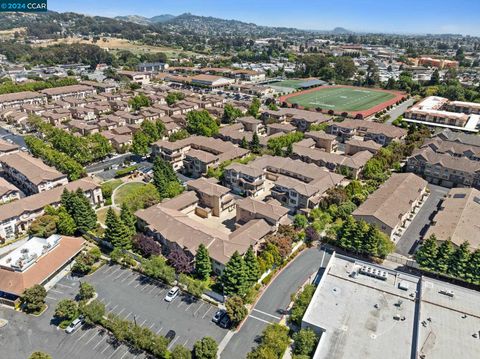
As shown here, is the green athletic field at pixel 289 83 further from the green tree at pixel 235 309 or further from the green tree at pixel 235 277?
the green tree at pixel 235 309

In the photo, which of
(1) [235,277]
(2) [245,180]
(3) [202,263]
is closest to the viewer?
(1) [235,277]

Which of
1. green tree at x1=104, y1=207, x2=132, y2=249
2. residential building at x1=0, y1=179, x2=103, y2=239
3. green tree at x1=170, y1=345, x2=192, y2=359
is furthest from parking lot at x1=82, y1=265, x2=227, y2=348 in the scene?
residential building at x1=0, y1=179, x2=103, y2=239

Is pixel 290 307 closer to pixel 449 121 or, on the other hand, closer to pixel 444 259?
pixel 444 259

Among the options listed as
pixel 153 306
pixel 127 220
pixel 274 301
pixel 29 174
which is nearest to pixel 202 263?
pixel 153 306

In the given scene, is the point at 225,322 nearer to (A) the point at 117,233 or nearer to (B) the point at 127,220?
(A) the point at 117,233

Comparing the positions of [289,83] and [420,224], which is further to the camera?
[289,83]

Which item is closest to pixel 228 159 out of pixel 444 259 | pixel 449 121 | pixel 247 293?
pixel 247 293

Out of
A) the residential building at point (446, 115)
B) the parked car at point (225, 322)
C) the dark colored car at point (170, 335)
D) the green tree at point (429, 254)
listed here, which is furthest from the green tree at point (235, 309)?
the residential building at point (446, 115)
